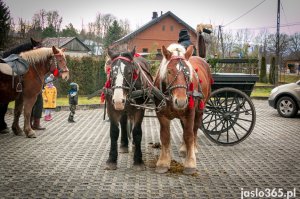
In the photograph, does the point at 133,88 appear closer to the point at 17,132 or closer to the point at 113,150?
the point at 113,150

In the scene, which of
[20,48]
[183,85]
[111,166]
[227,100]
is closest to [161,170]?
[111,166]

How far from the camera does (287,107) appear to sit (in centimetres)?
1448

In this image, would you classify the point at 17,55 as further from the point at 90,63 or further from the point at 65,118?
the point at 90,63

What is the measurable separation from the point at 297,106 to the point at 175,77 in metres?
9.85

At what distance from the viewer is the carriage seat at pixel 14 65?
9055mm

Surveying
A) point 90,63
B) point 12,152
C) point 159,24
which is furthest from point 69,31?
point 12,152

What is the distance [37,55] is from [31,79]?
2.21 feet

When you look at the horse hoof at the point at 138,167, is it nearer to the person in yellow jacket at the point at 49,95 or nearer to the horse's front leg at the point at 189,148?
the horse's front leg at the point at 189,148

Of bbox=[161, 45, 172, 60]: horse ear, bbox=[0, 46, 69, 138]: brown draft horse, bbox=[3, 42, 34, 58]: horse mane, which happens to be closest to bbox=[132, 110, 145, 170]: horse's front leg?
bbox=[161, 45, 172, 60]: horse ear

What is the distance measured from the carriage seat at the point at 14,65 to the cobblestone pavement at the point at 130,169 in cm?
171

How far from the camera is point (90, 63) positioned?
22359 millimetres

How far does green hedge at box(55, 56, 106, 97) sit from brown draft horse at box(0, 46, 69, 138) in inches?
460

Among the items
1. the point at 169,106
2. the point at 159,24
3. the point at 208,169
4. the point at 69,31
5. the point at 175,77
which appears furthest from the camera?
the point at 69,31

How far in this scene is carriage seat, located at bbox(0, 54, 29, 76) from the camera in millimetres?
9055
